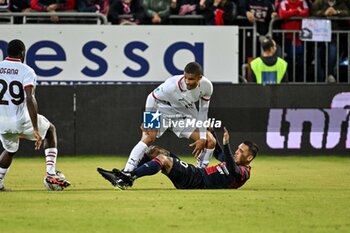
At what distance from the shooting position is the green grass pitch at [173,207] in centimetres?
1084

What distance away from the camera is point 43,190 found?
582 inches

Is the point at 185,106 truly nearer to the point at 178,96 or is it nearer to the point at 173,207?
the point at 178,96

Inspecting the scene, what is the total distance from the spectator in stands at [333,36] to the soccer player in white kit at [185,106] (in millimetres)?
6582

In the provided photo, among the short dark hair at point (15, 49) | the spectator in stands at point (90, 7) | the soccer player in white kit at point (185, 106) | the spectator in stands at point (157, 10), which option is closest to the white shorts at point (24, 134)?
the short dark hair at point (15, 49)

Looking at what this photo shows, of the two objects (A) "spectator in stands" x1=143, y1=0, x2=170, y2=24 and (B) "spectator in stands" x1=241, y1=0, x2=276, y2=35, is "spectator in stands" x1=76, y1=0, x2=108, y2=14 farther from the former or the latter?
(B) "spectator in stands" x1=241, y1=0, x2=276, y2=35

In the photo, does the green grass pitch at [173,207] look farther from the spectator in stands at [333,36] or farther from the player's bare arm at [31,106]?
the spectator in stands at [333,36]

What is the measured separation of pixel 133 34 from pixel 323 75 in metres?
4.40

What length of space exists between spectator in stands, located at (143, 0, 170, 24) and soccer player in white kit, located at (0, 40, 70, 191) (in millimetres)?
8530

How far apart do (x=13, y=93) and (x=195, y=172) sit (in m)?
2.79

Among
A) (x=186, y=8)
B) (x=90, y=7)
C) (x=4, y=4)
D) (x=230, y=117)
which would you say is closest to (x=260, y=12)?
(x=186, y=8)

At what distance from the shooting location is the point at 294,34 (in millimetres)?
23359

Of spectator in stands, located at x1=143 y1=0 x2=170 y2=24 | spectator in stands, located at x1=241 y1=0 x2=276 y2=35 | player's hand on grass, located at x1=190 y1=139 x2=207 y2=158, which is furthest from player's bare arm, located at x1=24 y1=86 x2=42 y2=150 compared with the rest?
spectator in stands, located at x1=241 y1=0 x2=276 y2=35

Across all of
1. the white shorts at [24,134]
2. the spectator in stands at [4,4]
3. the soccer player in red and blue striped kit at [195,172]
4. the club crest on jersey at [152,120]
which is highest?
the spectator in stands at [4,4]

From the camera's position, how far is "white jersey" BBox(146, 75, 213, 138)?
1667cm
